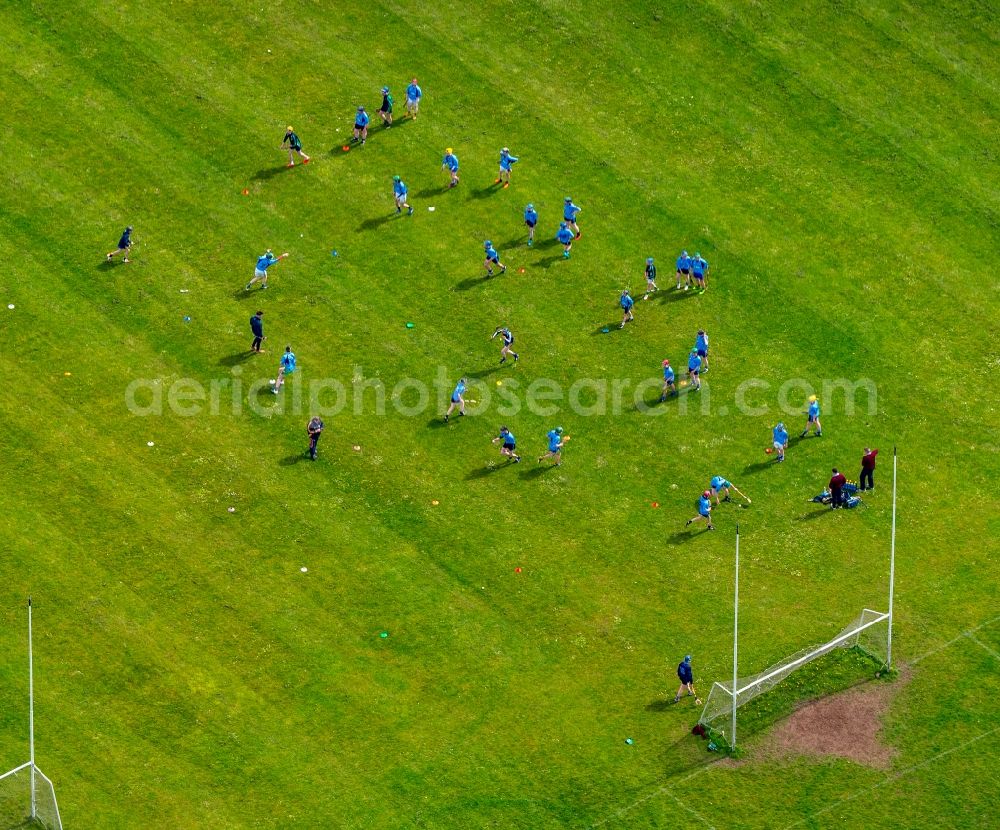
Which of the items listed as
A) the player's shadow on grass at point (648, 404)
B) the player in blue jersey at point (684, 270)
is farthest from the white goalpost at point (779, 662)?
the player in blue jersey at point (684, 270)

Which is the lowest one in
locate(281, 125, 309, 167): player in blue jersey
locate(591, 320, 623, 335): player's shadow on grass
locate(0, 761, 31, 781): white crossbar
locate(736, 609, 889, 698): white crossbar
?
locate(0, 761, 31, 781): white crossbar

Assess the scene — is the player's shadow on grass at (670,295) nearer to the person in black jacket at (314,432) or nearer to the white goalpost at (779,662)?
the white goalpost at (779,662)

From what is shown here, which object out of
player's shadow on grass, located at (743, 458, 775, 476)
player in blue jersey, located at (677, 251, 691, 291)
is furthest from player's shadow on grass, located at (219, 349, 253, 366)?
player's shadow on grass, located at (743, 458, 775, 476)

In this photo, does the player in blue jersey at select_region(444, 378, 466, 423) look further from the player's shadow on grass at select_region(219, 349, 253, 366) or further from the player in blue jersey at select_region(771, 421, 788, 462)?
the player in blue jersey at select_region(771, 421, 788, 462)

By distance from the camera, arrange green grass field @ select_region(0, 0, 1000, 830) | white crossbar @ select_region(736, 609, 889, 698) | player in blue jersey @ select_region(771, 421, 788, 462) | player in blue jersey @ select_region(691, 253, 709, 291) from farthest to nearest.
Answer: player in blue jersey @ select_region(691, 253, 709, 291) < player in blue jersey @ select_region(771, 421, 788, 462) < white crossbar @ select_region(736, 609, 889, 698) < green grass field @ select_region(0, 0, 1000, 830)

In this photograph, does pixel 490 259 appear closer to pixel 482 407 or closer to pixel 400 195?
pixel 400 195

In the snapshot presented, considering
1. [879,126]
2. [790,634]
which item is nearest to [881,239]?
[879,126]

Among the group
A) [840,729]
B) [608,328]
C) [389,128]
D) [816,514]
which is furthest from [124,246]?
[840,729]
